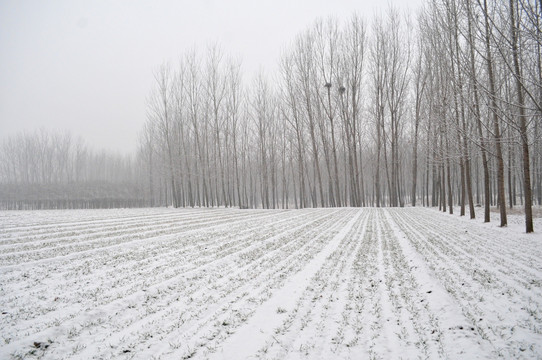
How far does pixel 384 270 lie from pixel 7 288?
663cm

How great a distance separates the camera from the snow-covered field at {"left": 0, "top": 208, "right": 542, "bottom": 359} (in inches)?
116

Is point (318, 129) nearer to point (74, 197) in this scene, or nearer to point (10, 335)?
point (10, 335)

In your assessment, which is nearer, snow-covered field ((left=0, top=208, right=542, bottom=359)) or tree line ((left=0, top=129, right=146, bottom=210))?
snow-covered field ((left=0, top=208, right=542, bottom=359))

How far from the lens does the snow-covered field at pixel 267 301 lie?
9.70 feet

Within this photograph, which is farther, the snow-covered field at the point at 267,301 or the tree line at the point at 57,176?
the tree line at the point at 57,176

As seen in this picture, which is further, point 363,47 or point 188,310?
point 363,47

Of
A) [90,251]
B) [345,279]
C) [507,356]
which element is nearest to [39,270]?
[90,251]

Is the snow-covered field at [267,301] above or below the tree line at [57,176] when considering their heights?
below

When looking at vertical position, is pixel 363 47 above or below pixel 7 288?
above

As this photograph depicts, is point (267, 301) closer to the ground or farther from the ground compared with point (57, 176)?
closer to the ground

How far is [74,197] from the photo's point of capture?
43344mm

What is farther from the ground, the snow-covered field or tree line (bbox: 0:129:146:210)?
tree line (bbox: 0:129:146:210)

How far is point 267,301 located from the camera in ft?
13.7

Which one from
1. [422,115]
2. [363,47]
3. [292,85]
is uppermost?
[363,47]
